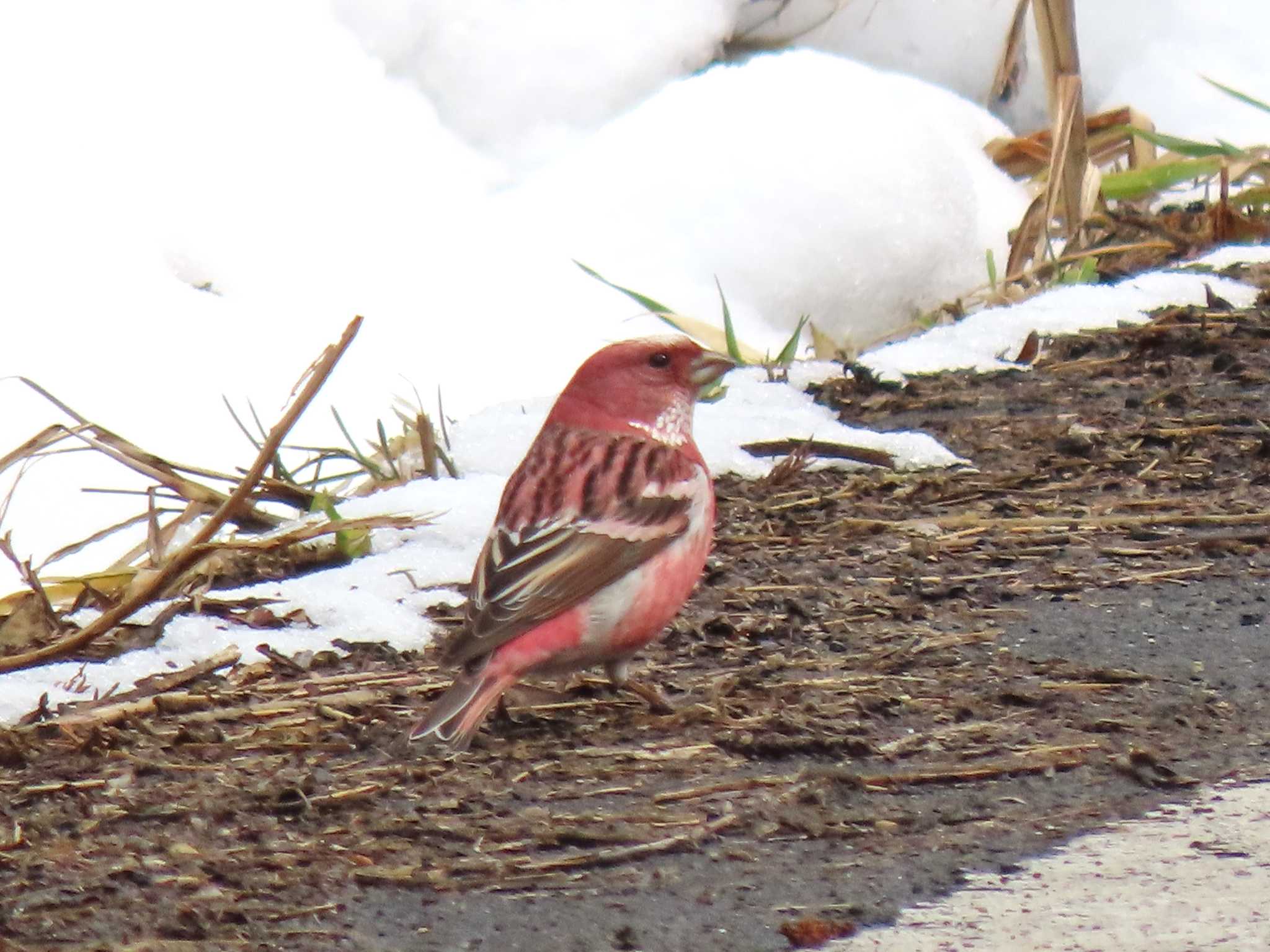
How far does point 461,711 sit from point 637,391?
1.07 metres

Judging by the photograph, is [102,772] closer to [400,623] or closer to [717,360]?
[400,623]

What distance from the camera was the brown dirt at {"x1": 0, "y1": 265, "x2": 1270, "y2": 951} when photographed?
7.76ft

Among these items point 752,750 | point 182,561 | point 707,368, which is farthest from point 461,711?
point 707,368

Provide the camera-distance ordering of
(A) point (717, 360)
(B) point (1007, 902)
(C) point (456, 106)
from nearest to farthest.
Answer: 1. (B) point (1007, 902)
2. (A) point (717, 360)
3. (C) point (456, 106)

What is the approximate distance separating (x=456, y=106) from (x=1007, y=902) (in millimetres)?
6257

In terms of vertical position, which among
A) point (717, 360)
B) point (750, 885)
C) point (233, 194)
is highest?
point (233, 194)

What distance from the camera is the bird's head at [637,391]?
390 cm

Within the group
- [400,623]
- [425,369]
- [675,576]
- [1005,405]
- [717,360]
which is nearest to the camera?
[675,576]

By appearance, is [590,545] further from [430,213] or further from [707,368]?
[430,213]

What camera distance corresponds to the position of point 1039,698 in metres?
3.09

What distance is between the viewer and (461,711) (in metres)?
3.02

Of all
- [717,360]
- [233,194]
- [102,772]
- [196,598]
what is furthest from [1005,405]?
[233,194]

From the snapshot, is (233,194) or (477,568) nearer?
(477,568)

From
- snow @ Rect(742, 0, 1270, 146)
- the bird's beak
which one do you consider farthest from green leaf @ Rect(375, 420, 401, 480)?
snow @ Rect(742, 0, 1270, 146)
